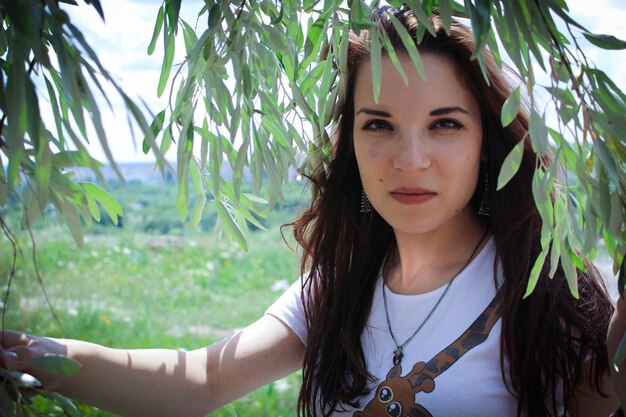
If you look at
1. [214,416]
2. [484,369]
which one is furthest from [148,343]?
[484,369]

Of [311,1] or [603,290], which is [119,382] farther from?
[603,290]

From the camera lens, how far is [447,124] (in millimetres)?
1409

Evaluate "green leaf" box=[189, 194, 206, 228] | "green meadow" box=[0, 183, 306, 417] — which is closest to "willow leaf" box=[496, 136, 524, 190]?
"green leaf" box=[189, 194, 206, 228]

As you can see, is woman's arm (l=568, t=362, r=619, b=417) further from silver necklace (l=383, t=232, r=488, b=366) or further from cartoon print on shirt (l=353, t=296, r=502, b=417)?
silver necklace (l=383, t=232, r=488, b=366)

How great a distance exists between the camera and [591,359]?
132 cm

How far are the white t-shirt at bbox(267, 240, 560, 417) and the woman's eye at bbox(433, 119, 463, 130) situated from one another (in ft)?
0.89

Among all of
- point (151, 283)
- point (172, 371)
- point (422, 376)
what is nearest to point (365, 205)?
point (422, 376)

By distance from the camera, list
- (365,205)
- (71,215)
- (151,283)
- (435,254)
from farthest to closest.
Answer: (151,283)
(365,205)
(435,254)
(71,215)

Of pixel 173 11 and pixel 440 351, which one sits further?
pixel 440 351

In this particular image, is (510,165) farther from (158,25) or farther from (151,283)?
(151,283)

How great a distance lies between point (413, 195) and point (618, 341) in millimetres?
461

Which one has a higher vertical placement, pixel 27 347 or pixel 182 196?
pixel 182 196

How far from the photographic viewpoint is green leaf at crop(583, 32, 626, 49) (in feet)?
3.07

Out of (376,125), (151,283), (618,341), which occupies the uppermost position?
(376,125)
